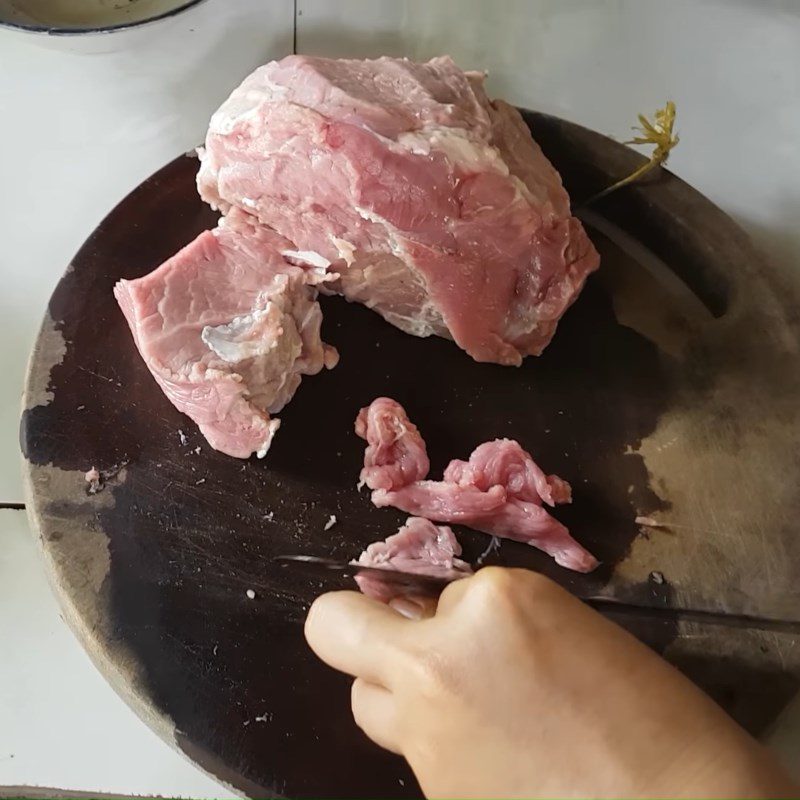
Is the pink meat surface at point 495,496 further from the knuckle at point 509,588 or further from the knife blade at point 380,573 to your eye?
the knuckle at point 509,588

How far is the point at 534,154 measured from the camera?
5.48ft

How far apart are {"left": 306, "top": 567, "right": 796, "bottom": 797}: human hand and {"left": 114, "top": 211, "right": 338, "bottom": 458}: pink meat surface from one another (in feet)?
1.85

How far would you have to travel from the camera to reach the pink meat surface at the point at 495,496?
153 cm

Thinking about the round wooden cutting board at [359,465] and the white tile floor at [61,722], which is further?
the white tile floor at [61,722]

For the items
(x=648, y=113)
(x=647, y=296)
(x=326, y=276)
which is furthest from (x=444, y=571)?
(x=648, y=113)

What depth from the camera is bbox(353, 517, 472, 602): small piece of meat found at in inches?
57.4

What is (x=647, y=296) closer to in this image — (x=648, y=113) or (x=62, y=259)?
(x=648, y=113)

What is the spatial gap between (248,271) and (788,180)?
1389mm

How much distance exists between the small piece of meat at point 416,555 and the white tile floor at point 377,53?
77 centimetres

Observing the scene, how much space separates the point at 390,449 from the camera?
1.58 meters

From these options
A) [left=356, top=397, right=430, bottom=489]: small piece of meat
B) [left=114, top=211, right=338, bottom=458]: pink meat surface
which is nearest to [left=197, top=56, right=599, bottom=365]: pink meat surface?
[left=114, top=211, right=338, bottom=458]: pink meat surface

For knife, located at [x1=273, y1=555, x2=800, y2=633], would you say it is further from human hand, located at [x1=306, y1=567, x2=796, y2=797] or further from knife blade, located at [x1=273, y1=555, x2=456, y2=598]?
human hand, located at [x1=306, y1=567, x2=796, y2=797]

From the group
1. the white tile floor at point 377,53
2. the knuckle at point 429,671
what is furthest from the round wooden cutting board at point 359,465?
the knuckle at point 429,671

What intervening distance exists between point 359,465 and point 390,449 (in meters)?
0.07
